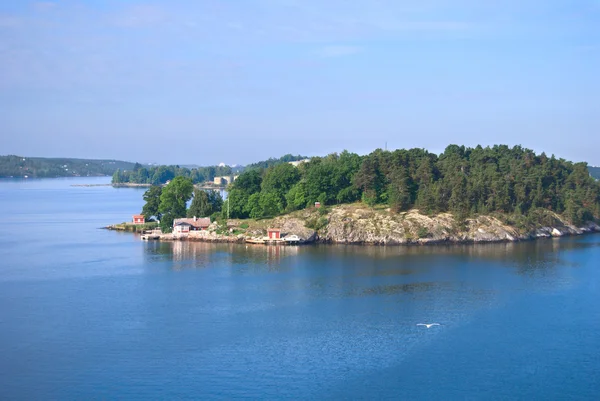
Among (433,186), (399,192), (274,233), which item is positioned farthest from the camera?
(433,186)

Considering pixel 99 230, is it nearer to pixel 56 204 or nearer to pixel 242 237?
pixel 242 237

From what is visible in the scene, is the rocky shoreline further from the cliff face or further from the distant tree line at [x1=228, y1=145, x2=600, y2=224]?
the distant tree line at [x1=228, y1=145, x2=600, y2=224]

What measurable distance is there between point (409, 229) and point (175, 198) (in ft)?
60.1

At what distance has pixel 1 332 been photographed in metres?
21.7

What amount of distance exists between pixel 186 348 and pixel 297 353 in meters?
3.53

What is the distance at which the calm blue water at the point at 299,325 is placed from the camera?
17.6 m

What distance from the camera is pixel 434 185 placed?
45.8 meters

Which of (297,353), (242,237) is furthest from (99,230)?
(297,353)

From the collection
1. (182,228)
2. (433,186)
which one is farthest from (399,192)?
(182,228)

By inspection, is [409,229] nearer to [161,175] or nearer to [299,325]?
[299,325]

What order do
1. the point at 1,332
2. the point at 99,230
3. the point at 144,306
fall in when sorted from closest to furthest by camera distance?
the point at 1,332
the point at 144,306
the point at 99,230

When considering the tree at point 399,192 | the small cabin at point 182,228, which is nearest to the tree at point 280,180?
the small cabin at point 182,228

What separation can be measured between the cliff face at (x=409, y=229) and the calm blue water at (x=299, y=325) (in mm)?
4395

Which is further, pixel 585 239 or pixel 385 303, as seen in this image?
pixel 585 239
